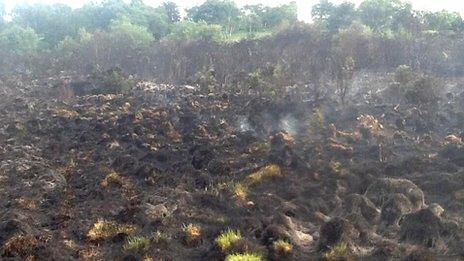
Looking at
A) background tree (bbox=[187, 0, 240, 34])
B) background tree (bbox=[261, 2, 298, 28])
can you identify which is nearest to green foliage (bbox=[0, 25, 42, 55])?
background tree (bbox=[187, 0, 240, 34])

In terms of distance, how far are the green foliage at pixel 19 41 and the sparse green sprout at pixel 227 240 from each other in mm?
46763

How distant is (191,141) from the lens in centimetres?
2589

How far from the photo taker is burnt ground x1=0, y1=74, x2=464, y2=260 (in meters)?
14.2

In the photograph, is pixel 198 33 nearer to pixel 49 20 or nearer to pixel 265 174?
pixel 49 20

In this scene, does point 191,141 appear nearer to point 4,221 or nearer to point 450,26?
point 4,221

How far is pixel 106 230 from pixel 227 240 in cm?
395

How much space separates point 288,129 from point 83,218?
52.1 feet

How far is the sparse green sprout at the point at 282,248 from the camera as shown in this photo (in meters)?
13.5

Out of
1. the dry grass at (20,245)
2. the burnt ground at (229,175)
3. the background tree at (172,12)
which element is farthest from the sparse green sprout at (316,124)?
the background tree at (172,12)

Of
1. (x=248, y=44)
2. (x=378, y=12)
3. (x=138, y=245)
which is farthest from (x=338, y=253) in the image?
(x=378, y=12)

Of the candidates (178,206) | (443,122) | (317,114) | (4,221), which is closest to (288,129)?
(317,114)

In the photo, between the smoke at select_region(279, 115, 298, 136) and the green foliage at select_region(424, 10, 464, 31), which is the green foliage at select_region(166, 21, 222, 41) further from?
the smoke at select_region(279, 115, 298, 136)

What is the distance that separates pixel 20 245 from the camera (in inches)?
530

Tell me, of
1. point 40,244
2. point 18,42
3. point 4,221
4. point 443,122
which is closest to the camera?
point 40,244
